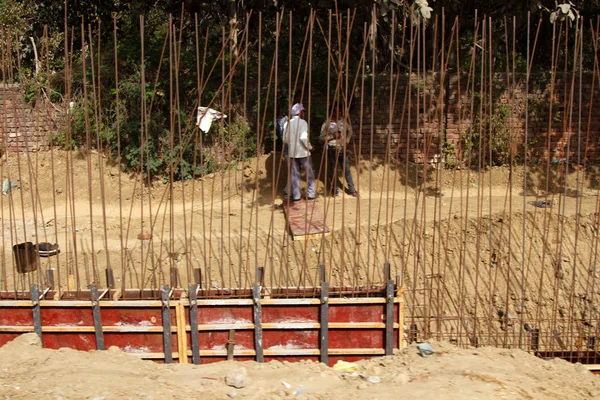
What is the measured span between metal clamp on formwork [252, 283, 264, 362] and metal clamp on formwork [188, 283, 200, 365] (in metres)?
0.42

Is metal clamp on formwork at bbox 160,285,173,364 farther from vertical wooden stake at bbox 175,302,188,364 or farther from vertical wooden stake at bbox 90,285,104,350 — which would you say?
vertical wooden stake at bbox 90,285,104,350

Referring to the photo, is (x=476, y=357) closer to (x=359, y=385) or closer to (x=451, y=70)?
(x=359, y=385)

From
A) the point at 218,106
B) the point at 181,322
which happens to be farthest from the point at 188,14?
the point at 181,322

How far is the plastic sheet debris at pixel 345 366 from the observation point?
4.67 m

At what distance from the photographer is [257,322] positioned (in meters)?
4.65

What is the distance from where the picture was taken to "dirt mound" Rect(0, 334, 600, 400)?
4.14 metres

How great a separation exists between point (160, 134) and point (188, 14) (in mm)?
2545

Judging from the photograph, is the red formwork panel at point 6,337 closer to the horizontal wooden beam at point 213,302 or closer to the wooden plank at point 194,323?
the horizontal wooden beam at point 213,302

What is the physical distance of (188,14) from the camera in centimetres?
1098

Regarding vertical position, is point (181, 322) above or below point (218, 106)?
below

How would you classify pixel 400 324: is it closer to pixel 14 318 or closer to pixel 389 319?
pixel 389 319

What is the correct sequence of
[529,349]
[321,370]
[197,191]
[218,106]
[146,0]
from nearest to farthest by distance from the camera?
[321,370] → [529,349] → [197,191] → [218,106] → [146,0]

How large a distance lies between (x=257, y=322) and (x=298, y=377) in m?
0.50

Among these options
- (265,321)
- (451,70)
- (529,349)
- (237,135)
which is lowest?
(529,349)
